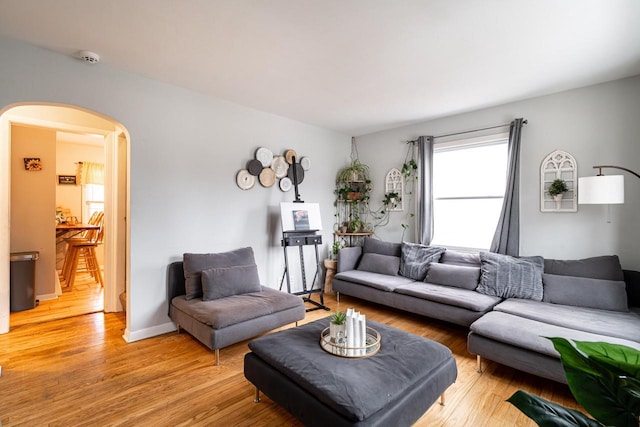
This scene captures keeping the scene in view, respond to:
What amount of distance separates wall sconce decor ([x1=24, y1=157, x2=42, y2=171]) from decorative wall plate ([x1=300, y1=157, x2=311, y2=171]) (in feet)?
12.1

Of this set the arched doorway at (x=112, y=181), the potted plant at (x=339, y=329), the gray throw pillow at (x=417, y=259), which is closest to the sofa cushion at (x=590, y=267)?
the gray throw pillow at (x=417, y=259)

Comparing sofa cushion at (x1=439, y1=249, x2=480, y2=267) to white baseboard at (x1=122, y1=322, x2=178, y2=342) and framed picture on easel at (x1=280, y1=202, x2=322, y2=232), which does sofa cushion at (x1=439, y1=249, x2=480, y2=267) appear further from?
white baseboard at (x1=122, y1=322, x2=178, y2=342)

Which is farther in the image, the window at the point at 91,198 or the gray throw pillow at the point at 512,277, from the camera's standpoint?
the window at the point at 91,198

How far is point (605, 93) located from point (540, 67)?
3.19 feet

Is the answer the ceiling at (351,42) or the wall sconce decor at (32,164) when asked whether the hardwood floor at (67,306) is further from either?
the ceiling at (351,42)

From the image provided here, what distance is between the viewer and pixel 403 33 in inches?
88.7

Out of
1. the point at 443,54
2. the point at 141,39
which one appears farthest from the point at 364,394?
the point at 141,39

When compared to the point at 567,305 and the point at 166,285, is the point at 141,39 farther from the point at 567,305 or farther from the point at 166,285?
the point at 567,305

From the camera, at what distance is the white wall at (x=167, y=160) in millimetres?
2568

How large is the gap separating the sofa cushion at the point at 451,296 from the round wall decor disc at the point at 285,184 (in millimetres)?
2066

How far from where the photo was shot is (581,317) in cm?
253

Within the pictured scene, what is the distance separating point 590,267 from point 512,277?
683 mm

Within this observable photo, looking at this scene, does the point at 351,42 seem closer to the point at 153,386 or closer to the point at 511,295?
the point at 511,295

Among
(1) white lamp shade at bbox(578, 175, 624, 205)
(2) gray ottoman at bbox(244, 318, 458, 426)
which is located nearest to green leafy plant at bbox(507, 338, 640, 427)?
(2) gray ottoman at bbox(244, 318, 458, 426)
